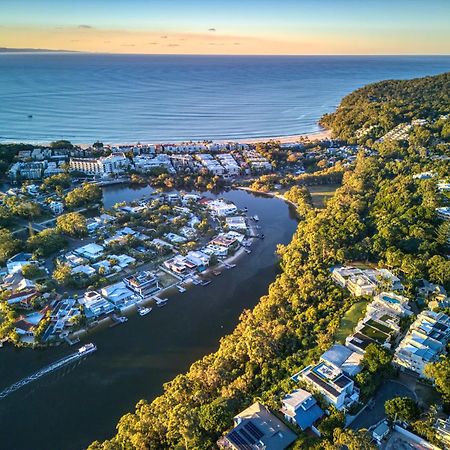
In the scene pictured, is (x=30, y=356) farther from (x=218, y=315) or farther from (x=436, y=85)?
(x=436, y=85)

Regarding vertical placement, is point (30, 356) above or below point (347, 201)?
below

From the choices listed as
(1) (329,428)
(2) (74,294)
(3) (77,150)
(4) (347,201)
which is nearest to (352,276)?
(1) (329,428)

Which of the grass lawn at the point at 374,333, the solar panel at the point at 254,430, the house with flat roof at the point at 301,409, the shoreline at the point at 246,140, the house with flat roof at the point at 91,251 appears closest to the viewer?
the solar panel at the point at 254,430

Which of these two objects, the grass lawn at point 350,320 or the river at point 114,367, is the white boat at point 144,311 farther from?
the grass lawn at point 350,320

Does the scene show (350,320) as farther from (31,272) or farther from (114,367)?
(31,272)

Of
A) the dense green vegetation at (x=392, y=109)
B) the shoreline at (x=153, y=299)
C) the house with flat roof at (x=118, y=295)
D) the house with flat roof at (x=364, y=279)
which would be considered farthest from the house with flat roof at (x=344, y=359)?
the dense green vegetation at (x=392, y=109)

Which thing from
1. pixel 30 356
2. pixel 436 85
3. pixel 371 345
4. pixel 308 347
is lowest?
pixel 30 356

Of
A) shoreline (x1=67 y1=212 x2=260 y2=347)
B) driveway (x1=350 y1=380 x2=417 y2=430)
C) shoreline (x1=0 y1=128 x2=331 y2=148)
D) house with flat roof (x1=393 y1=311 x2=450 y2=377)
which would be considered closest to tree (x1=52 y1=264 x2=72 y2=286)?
shoreline (x1=67 y1=212 x2=260 y2=347)
